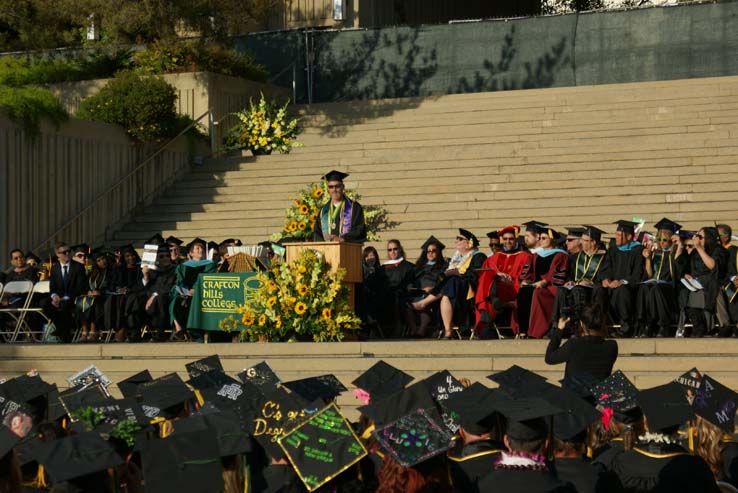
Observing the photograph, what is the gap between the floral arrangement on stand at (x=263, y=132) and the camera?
944 inches

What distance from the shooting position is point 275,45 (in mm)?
27375

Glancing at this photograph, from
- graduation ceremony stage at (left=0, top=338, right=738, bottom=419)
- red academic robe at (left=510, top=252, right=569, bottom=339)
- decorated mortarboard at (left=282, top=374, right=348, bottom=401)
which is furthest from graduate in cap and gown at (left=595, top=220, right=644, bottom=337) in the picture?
decorated mortarboard at (left=282, top=374, right=348, bottom=401)

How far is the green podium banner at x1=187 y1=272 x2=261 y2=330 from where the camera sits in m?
15.1

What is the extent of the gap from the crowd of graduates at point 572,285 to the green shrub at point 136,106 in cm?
844

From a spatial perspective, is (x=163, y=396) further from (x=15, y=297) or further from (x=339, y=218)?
(x=15, y=297)

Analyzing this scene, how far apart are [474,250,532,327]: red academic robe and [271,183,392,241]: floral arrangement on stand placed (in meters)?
2.62

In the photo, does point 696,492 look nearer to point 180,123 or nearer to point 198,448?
point 198,448

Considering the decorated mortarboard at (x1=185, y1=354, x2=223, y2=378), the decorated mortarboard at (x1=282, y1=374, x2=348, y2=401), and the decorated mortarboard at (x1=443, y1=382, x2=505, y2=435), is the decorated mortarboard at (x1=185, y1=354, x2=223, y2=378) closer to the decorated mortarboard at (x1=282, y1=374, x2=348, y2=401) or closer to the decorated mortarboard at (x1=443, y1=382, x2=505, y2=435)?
the decorated mortarboard at (x1=282, y1=374, x2=348, y2=401)

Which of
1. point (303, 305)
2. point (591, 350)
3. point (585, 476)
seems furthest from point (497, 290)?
point (585, 476)

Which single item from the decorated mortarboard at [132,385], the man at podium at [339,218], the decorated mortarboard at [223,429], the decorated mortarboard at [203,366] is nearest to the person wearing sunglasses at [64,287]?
the man at podium at [339,218]

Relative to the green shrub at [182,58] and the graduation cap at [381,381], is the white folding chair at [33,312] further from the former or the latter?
the graduation cap at [381,381]

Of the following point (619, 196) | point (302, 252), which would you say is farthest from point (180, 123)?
point (302, 252)

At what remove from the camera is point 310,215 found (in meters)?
18.4

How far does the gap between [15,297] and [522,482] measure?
13.8 metres
